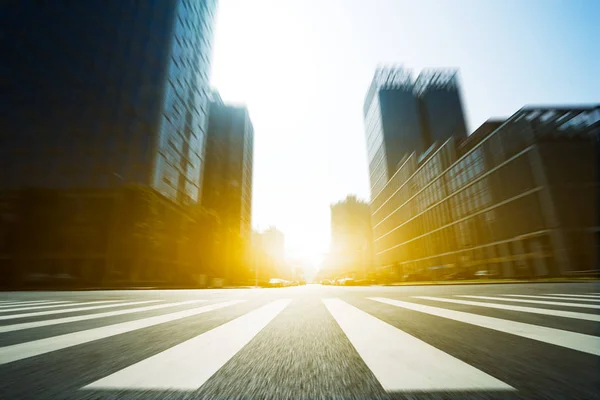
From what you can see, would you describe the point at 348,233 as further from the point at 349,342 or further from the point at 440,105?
the point at 349,342

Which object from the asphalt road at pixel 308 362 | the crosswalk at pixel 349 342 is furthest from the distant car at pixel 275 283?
the asphalt road at pixel 308 362

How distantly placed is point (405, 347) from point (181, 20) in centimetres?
4887

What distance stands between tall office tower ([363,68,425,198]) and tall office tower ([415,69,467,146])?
135 inches

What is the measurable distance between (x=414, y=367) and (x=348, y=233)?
150629 mm

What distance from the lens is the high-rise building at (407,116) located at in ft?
275

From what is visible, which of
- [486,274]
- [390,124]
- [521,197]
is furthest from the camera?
[390,124]

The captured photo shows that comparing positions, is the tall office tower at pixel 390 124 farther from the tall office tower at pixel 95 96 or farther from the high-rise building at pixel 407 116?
the tall office tower at pixel 95 96

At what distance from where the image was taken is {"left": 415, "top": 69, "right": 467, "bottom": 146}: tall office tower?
89000mm

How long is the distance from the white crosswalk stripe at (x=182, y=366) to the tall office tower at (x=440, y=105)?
97.7 meters

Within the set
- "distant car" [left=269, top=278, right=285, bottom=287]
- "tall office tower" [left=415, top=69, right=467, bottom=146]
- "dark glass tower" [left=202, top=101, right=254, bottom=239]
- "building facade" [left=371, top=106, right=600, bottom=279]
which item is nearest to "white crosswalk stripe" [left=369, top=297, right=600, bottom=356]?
"building facade" [left=371, top=106, right=600, bottom=279]

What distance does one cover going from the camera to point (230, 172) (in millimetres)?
69875

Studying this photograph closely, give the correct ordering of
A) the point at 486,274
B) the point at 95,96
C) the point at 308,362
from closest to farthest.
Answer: the point at 308,362, the point at 95,96, the point at 486,274

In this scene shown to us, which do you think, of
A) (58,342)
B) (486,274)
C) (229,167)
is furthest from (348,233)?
(58,342)

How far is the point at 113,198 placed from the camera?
26266mm
